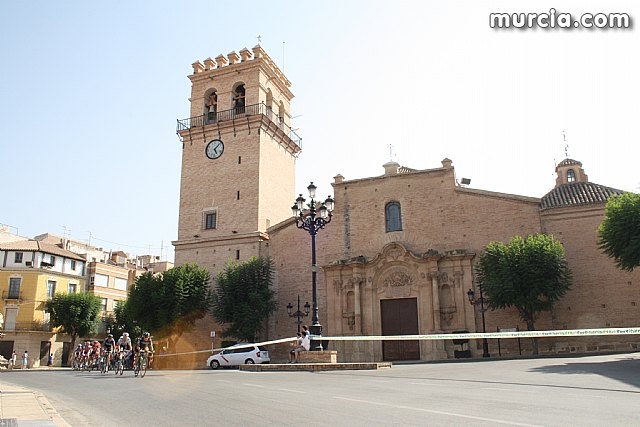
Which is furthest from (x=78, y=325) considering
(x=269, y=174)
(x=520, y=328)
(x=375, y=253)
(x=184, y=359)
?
(x=520, y=328)

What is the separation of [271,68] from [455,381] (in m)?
31.9

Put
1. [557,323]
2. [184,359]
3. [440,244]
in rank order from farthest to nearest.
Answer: [184,359] → [440,244] → [557,323]

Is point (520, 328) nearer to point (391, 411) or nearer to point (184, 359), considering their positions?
point (184, 359)

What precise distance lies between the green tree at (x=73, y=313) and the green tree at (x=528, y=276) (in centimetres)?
3241

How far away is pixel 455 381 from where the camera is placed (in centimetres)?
1251

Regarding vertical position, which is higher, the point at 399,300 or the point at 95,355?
the point at 399,300

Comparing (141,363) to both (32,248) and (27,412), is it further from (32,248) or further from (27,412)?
(32,248)

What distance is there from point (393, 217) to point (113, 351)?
17.2 m

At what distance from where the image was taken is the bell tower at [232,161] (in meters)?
35.9

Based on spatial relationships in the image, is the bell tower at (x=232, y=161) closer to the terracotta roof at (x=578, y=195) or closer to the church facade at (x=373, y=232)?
the church facade at (x=373, y=232)


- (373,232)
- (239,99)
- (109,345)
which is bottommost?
(109,345)

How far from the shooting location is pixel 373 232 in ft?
106

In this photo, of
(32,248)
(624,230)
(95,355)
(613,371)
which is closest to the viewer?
(613,371)

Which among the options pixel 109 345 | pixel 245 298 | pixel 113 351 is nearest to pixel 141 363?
pixel 113 351
